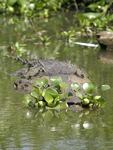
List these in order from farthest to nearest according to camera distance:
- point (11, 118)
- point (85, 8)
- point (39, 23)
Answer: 1. point (85, 8)
2. point (39, 23)
3. point (11, 118)

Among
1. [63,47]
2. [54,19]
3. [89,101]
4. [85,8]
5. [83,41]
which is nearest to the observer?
[89,101]

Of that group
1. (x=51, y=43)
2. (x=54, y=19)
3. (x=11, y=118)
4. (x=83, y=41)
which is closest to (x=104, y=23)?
(x=83, y=41)

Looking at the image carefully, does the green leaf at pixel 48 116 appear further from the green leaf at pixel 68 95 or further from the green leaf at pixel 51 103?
the green leaf at pixel 68 95

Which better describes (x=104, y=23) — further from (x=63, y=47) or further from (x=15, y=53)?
(x=15, y=53)

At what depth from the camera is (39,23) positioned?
10867 millimetres

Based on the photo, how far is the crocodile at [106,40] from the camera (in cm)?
A: 684

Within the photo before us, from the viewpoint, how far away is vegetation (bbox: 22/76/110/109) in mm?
3322

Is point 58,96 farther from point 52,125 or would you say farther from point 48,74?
point 48,74

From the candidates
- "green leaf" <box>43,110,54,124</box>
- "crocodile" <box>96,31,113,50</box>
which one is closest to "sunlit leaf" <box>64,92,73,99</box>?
"green leaf" <box>43,110,54,124</box>

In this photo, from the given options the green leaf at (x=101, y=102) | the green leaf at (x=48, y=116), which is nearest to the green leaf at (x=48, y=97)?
the green leaf at (x=48, y=116)

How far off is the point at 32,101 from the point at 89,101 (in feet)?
2.16

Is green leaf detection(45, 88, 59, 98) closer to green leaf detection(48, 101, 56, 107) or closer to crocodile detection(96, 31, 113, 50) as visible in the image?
green leaf detection(48, 101, 56, 107)

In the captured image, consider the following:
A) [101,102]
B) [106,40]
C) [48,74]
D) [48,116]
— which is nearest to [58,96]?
[48,116]

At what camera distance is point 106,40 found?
22.5ft
